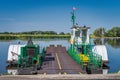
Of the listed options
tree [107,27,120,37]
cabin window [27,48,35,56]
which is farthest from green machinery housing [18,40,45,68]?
tree [107,27,120,37]

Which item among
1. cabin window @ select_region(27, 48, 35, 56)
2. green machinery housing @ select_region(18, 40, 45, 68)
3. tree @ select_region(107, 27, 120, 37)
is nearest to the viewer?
green machinery housing @ select_region(18, 40, 45, 68)

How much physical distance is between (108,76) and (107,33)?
171823 mm

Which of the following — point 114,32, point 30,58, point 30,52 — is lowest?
point 30,58

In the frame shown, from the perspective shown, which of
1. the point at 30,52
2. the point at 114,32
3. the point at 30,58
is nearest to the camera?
the point at 30,58

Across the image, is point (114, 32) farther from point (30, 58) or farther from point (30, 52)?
point (30, 58)

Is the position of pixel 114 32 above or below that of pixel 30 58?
above

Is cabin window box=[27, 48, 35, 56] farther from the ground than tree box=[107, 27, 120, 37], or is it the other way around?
tree box=[107, 27, 120, 37]

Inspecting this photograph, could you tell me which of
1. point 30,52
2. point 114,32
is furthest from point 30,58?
point 114,32

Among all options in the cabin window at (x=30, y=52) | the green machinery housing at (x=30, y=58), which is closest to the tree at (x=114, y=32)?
the green machinery housing at (x=30, y=58)

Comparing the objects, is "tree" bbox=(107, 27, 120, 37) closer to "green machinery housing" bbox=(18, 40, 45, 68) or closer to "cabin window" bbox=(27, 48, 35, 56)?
"green machinery housing" bbox=(18, 40, 45, 68)

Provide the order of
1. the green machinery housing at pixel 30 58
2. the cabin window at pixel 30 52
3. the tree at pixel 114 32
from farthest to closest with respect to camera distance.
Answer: the tree at pixel 114 32, the cabin window at pixel 30 52, the green machinery housing at pixel 30 58

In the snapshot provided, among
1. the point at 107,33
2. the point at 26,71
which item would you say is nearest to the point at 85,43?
the point at 26,71

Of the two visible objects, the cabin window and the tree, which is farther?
the tree

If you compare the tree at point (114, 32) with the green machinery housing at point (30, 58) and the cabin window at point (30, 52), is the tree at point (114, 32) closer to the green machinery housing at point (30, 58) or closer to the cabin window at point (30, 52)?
the green machinery housing at point (30, 58)
